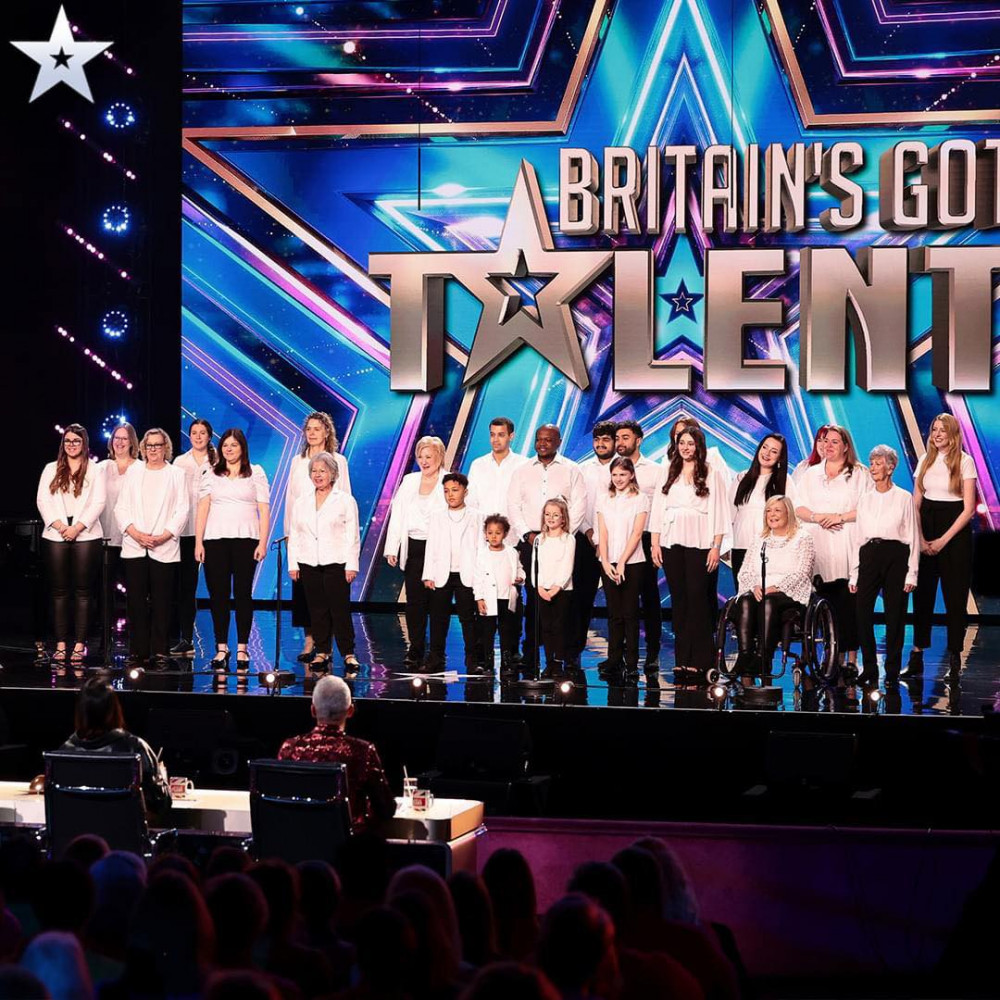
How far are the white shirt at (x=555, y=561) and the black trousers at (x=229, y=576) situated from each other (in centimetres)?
166

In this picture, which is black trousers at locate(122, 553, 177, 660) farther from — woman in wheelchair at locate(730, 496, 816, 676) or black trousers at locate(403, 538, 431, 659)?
woman in wheelchair at locate(730, 496, 816, 676)

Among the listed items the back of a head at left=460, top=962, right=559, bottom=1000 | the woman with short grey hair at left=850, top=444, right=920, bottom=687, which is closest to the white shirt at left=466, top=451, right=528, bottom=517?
the woman with short grey hair at left=850, top=444, right=920, bottom=687

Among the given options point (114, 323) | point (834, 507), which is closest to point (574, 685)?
point (834, 507)

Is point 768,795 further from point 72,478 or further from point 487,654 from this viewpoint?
point 72,478

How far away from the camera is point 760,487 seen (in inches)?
344

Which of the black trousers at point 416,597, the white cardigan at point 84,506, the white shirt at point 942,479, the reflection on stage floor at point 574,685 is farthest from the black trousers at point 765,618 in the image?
the white cardigan at point 84,506

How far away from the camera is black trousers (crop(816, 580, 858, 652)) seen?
336 inches

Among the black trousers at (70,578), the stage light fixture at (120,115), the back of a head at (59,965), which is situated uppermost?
the stage light fixture at (120,115)

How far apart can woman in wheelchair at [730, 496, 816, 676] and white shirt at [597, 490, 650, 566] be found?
2.65ft

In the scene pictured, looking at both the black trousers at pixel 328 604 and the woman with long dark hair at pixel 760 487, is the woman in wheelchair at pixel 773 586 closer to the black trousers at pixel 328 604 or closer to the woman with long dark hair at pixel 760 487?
the woman with long dark hair at pixel 760 487

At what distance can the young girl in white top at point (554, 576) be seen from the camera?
8758 millimetres

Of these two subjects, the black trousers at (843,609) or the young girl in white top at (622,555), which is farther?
the young girl in white top at (622,555)

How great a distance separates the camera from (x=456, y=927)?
131 inches

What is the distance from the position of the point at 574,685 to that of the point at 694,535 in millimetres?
1060
